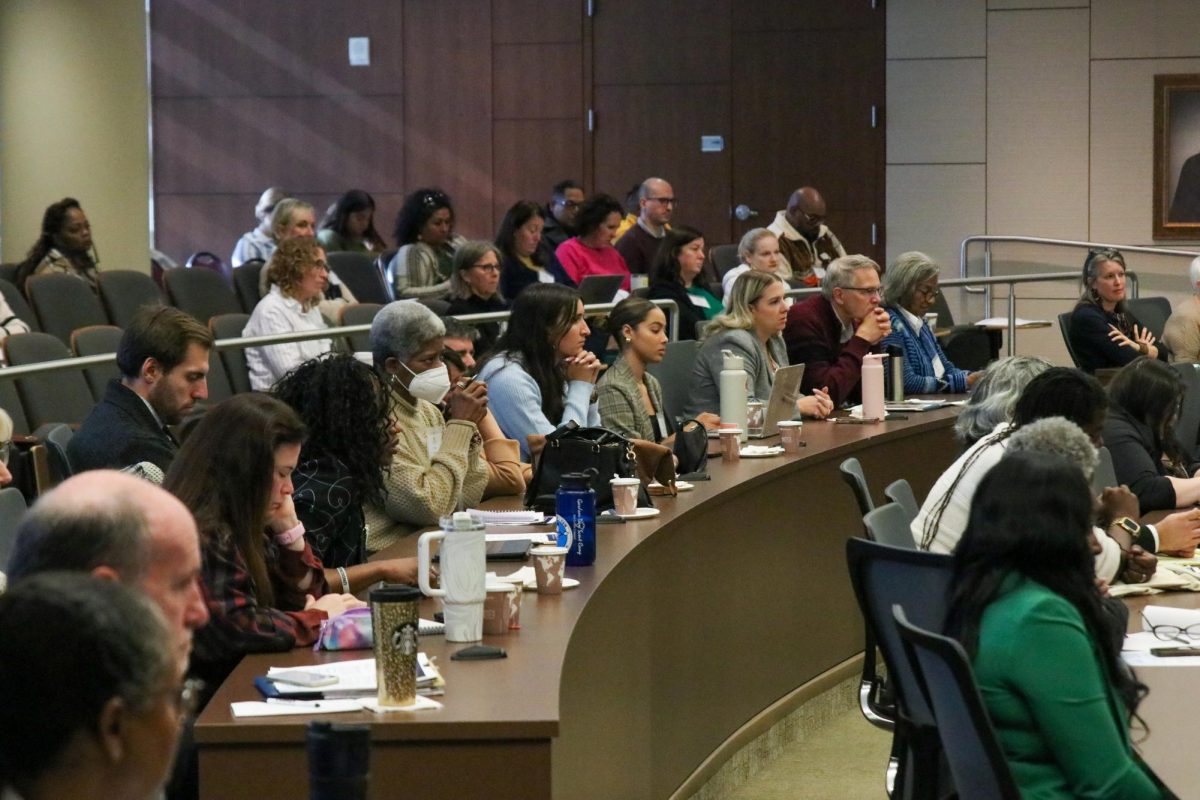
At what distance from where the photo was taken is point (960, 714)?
7.93 ft

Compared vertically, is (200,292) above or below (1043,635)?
above

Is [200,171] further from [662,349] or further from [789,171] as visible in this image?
[662,349]

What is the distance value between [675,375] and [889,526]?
9.68 ft

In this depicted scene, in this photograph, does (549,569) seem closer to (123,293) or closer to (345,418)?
(345,418)

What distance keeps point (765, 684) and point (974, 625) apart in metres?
2.48

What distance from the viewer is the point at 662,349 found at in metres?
5.57

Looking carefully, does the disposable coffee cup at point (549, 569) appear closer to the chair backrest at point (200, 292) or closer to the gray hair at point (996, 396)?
the gray hair at point (996, 396)

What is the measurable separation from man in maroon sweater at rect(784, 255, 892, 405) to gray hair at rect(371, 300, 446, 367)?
2476mm

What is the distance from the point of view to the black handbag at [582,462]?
4031 mm

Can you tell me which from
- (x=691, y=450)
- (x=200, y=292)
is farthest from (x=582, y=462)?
(x=200, y=292)

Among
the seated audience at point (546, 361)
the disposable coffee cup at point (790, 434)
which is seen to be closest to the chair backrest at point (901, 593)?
the seated audience at point (546, 361)

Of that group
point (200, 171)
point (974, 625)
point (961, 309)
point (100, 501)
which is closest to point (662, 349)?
point (974, 625)

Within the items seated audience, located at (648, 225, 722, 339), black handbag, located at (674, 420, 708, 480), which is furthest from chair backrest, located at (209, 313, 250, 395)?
black handbag, located at (674, 420, 708, 480)

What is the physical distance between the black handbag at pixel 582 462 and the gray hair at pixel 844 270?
269 centimetres
